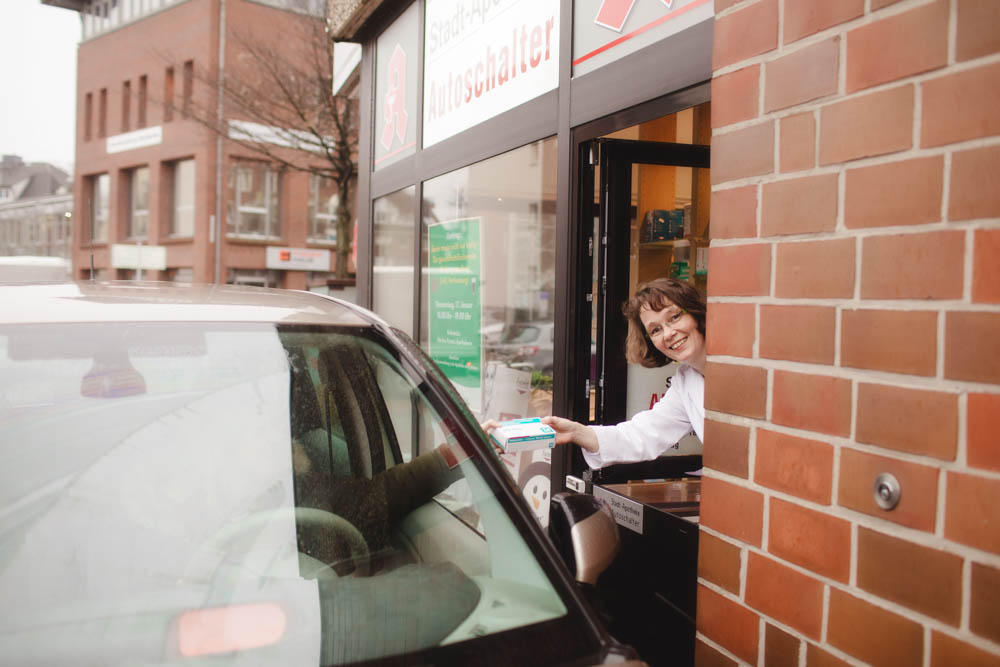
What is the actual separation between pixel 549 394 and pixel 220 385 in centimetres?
318

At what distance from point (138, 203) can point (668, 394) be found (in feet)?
93.8

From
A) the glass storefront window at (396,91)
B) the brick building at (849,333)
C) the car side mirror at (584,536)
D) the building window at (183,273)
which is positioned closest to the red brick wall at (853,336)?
the brick building at (849,333)

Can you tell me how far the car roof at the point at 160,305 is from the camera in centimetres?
160

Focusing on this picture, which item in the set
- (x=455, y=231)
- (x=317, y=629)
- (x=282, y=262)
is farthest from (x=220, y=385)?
(x=282, y=262)

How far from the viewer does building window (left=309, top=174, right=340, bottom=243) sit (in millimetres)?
26250

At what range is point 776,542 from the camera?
1644 millimetres

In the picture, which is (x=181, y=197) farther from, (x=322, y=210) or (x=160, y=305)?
(x=160, y=305)

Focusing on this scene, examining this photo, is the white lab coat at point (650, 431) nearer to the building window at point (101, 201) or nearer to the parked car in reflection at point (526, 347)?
the parked car in reflection at point (526, 347)

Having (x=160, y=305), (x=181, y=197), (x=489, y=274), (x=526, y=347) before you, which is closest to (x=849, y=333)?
(x=160, y=305)

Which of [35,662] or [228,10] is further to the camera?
[228,10]

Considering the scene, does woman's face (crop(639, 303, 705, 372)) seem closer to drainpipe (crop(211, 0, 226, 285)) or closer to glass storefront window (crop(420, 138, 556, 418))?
glass storefront window (crop(420, 138, 556, 418))

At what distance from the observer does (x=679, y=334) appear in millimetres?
3037

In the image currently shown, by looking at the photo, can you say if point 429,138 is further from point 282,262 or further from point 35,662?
point 282,262

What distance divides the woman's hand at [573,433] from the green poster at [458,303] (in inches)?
90.6
